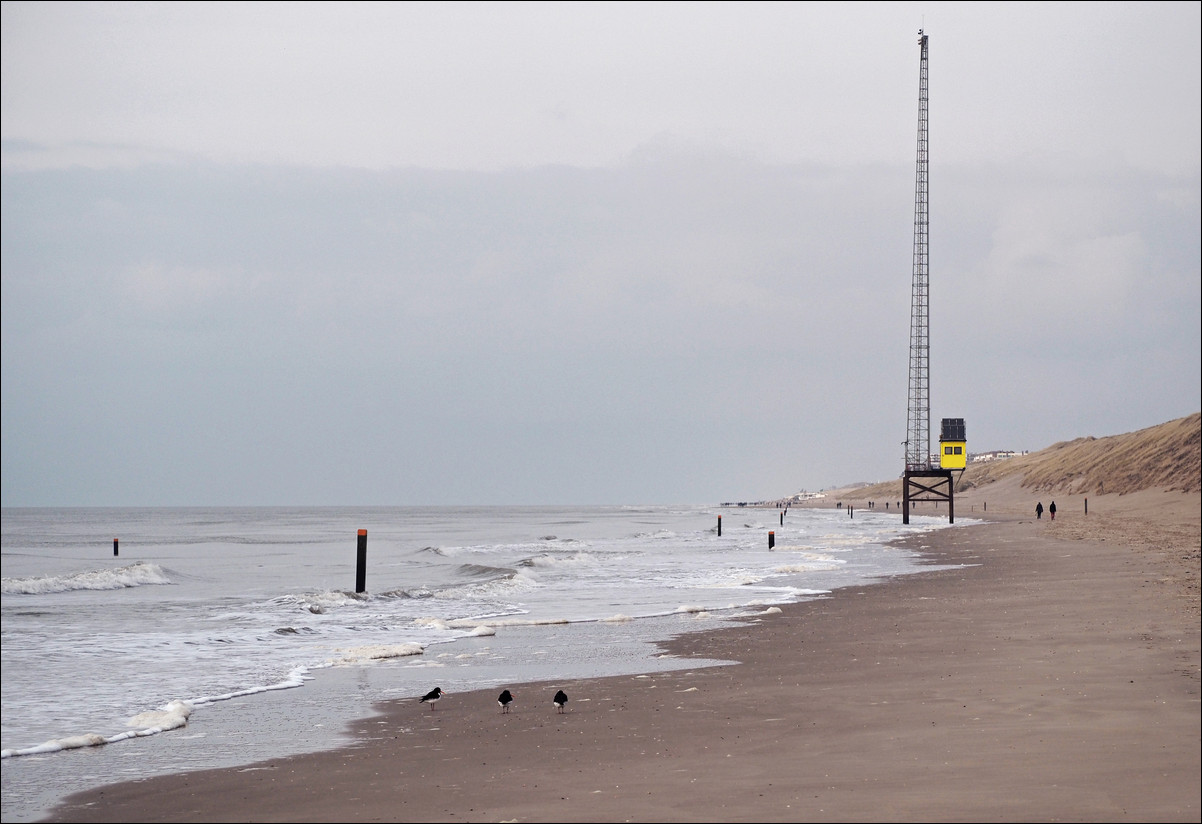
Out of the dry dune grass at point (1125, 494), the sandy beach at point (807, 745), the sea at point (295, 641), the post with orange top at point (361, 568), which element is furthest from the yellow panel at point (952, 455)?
the sandy beach at point (807, 745)

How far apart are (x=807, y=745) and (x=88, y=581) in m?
37.6

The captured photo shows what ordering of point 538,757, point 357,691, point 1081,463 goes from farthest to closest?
point 1081,463, point 357,691, point 538,757

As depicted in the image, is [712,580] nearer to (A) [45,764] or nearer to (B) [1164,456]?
(A) [45,764]

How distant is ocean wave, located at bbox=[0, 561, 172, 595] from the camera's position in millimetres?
37688

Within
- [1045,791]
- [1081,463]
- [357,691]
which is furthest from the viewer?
[1081,463]

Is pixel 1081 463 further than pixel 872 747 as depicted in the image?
Yes

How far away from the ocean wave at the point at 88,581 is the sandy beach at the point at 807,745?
98.8 feet

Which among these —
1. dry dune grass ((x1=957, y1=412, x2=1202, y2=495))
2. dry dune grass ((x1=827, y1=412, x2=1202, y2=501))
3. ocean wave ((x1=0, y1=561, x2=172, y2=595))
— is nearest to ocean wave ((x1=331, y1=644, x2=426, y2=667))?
ocean wave ((x1=0, y1=561, x2=172, y2=595))

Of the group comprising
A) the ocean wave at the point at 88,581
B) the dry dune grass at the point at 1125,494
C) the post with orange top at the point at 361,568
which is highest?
the dry dune grass at the point at 1125,494

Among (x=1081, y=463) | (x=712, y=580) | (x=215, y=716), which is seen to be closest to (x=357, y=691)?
(x=215, y=716)

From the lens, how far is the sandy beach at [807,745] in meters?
7.43

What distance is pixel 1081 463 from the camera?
107 metres

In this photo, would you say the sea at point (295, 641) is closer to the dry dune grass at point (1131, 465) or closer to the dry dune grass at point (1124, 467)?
the dry dune grass at point (1131, 465)

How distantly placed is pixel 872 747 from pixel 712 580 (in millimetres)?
24128
